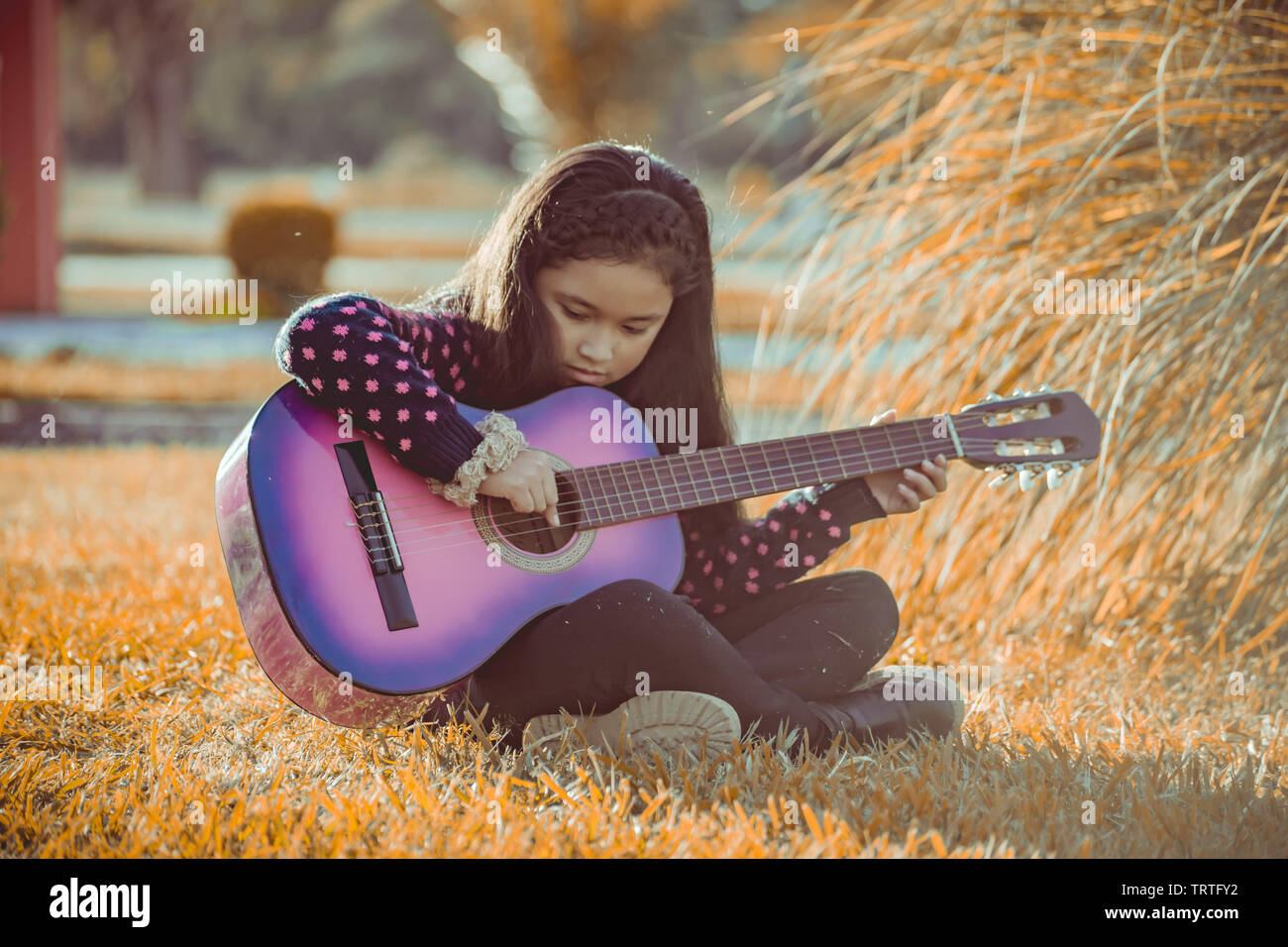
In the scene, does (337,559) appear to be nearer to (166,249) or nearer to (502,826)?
(502,826)

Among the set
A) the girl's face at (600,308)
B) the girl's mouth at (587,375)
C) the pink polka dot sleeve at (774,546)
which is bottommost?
the pink polka dot sleeve at (774,546)

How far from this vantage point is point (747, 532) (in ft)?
6.93

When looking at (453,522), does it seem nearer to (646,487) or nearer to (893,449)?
(646,487)

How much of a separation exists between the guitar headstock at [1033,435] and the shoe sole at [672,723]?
61 centimetres

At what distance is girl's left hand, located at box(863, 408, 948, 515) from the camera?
1961mm

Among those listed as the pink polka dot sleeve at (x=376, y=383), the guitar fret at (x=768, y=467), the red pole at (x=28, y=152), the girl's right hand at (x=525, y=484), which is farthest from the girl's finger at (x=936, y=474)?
the red pole at (x=28, y=152)

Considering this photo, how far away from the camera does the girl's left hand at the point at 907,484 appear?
196cm

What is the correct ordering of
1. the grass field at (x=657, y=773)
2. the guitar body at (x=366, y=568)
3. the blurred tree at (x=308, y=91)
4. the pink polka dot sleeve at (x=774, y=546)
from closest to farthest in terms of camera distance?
the grass field at (x=657, y=773) → the guitar body at (x=366, y=568) → the pink polka dot sleeve at (x=774, y=546) → the blurred tree at (x=308, y=91)

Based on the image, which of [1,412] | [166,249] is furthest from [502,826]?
[166,249]

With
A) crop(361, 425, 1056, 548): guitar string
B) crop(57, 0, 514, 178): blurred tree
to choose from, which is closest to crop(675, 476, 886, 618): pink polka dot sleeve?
crop(361, 425, 1056, 548): guitar string

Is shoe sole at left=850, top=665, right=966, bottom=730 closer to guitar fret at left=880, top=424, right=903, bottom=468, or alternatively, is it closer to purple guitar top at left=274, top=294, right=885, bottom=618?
purple guitar top at left=274, top=294, right=885, bottom=618

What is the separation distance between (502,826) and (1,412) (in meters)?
5.19

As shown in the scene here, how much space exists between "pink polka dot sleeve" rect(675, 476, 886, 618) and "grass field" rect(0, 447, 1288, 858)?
0.37m

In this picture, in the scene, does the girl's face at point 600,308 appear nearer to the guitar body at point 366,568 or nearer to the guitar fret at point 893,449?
the guitar body at point 366,568
